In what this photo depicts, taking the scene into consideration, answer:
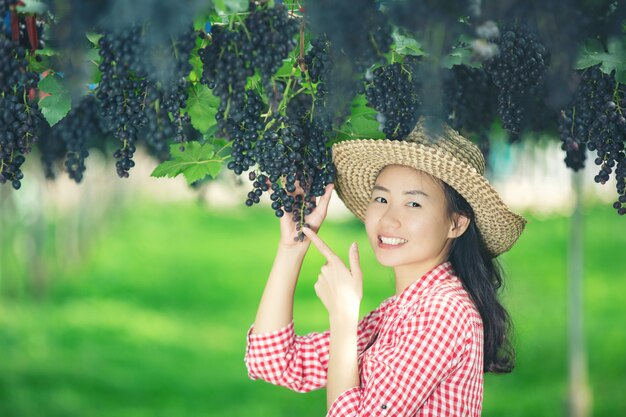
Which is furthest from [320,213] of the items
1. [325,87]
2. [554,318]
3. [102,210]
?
[102,210]

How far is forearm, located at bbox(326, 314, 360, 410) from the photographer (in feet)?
7.14

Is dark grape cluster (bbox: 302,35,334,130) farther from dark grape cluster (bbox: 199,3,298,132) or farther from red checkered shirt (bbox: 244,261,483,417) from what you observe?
red checkered shirt (bbox: 244,261,483,417)

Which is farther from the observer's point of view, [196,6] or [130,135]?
[130,135]

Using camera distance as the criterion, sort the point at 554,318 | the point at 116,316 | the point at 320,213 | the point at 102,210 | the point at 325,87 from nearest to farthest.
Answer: the point at 325,87
the point at 320,213
the point at 554,318
the point at 116,316
the point at 102,210

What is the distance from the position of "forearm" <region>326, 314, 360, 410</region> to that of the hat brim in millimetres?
456

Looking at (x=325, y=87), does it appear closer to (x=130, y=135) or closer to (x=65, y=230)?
(x=130, y=135)

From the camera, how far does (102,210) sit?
15.8 meters

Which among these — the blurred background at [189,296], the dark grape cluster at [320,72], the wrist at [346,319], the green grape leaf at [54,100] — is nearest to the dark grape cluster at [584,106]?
the dark grape cluster at [320,72]

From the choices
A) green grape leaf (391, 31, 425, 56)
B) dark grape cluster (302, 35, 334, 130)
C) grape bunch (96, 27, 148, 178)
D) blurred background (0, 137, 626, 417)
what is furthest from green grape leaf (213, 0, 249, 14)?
blurred background (0, 137, 626, 417)

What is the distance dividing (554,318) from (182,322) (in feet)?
17.4

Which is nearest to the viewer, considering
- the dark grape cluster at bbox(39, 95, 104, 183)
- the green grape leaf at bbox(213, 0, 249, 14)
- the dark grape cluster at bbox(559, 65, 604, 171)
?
the green grape leaf at bbox(213, 0, 249, 14)

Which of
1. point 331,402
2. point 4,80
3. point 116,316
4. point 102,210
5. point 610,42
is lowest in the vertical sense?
point 331,402

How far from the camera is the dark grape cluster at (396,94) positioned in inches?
84.0

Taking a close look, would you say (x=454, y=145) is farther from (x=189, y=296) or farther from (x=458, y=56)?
(x=189, y=296)
